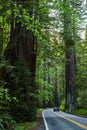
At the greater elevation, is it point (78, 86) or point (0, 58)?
point (0, 58)

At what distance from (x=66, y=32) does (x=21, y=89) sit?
5.64 m

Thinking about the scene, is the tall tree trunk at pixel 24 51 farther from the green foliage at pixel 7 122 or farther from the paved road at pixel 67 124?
the green foliage at pixel 7 122

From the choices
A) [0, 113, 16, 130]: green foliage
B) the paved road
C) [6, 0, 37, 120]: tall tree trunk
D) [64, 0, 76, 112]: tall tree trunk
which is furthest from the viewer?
[64, 0, 76, 112]: tall tree trunk

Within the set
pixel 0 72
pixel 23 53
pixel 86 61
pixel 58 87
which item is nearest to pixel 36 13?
pixel 0 72

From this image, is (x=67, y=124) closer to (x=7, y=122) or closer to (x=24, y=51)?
(x=7, y=122)

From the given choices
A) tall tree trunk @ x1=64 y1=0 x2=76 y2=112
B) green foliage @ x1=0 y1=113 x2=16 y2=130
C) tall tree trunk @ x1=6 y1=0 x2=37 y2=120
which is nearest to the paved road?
tall tree trunk @ x1=6 y1=0 x2=37 y2=120

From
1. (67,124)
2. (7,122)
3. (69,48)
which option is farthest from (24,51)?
(7,122)

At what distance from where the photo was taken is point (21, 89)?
64.0 feet

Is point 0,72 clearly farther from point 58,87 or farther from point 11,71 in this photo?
point 58,87

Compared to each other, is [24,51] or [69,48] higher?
[69,48]

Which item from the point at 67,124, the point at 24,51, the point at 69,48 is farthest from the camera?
the point at 69,48

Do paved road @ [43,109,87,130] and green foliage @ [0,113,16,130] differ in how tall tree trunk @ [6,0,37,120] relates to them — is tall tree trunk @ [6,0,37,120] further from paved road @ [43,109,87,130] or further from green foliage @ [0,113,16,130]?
green foliage @ [0,113,16,130]

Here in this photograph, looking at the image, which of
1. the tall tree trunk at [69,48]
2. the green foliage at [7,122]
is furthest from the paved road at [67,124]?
the tall tree trunk at [69,48]

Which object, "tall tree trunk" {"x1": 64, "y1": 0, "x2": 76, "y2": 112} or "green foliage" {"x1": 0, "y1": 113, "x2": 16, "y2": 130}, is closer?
"green foliage" {"x1": 0, "y1": 113, "x2": 16, "y2": 130}
